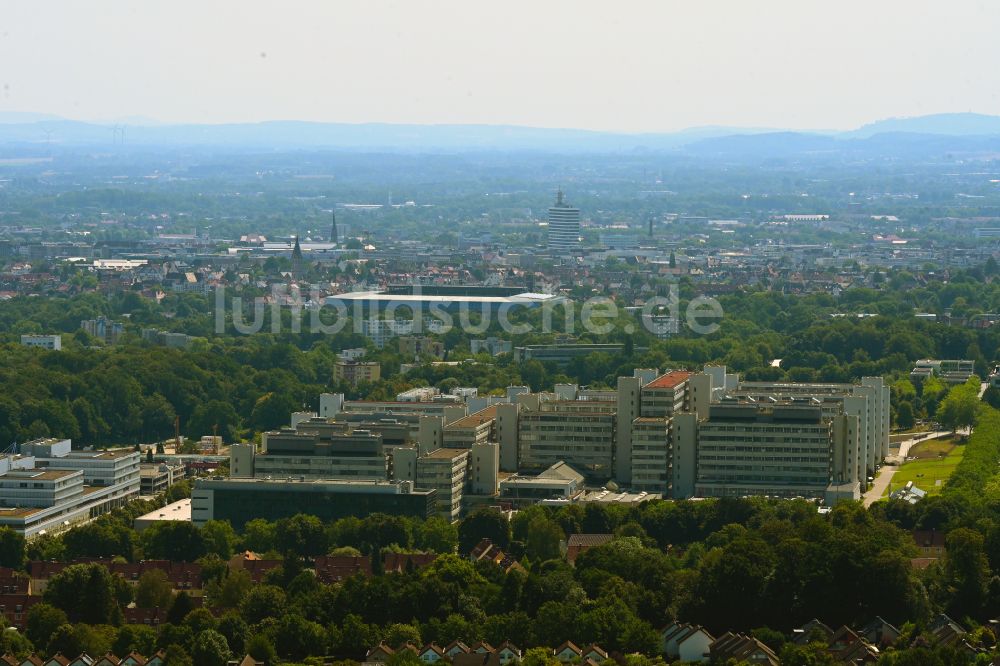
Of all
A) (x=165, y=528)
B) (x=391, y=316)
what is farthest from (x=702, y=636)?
(x=391, y=316)

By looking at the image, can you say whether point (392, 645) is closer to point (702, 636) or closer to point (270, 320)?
point (702, 636)

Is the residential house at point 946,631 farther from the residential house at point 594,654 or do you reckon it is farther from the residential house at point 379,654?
the residential house at point 379,654

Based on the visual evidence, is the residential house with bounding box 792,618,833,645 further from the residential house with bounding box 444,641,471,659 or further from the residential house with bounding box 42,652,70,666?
the residential house with bounding box 42,652,70,666

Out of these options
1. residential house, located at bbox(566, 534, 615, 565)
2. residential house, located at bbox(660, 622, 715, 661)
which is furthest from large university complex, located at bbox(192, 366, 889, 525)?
residential house, located at bbox(660, 622, 715, 661)

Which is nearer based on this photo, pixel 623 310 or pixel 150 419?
pixel 150 419

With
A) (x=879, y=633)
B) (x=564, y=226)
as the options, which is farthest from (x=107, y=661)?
(x=564, y=226)

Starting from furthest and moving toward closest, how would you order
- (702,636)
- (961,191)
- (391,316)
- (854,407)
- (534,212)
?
(961,191), (534,212), (391,316), (854,407), (702,636)

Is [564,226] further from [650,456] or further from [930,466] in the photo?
[650,456]

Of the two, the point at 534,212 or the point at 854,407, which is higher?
the point at 854,407
